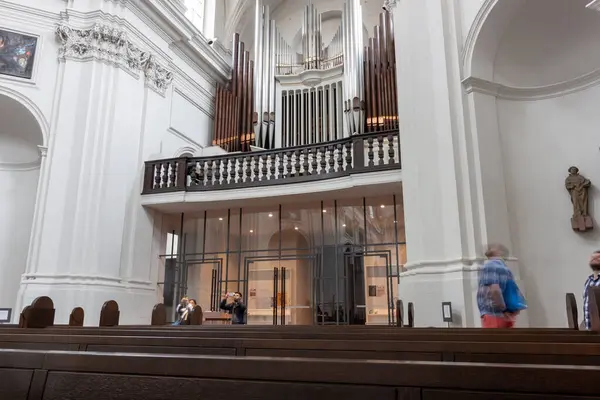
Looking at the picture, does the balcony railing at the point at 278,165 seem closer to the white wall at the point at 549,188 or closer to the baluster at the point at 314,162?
the baluster at the point at 314,162

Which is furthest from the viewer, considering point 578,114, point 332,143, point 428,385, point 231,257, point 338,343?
point 231,257

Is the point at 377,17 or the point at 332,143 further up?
the point at 377,17

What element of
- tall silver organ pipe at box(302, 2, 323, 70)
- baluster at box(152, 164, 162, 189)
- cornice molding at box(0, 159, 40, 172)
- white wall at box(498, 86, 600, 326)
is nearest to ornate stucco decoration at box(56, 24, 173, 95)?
baluster at box(152, 164, 162, 189)

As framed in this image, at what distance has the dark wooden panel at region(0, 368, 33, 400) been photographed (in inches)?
54.8

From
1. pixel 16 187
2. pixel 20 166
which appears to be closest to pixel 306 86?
pixel 20 166

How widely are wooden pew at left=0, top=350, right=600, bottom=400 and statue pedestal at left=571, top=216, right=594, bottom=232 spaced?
262 inches

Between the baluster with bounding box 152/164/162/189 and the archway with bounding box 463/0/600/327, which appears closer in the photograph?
the archway with bounding box 463/0/600/327

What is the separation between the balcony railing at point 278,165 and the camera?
8820 mm

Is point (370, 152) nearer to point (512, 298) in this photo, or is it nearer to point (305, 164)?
point (305, 164)

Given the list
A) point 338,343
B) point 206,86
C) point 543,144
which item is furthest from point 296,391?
point 206,86

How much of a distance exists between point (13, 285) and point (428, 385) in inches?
451

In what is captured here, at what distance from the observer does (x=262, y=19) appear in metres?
14.1

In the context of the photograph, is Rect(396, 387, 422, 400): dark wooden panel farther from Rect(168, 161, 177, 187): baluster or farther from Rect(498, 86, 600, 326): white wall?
Rect(168, 161, 177, 187): baluster

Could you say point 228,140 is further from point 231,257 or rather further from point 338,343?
point 338,343
